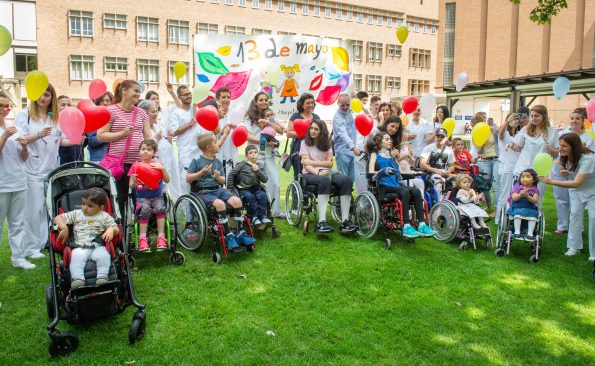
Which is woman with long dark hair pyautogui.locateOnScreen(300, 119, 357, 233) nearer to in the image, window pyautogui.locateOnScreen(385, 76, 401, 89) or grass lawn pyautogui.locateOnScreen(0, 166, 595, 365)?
grass lawn pyautogui.locateOnScreen(0, 166, 595, 365)

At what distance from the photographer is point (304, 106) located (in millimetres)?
6773

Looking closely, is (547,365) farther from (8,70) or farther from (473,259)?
(8,70)

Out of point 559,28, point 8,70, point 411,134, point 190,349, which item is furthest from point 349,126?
point 559,28

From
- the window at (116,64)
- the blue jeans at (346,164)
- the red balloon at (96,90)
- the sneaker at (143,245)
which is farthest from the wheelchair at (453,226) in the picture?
the window at (116,64)

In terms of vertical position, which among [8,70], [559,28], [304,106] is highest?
[559,28]

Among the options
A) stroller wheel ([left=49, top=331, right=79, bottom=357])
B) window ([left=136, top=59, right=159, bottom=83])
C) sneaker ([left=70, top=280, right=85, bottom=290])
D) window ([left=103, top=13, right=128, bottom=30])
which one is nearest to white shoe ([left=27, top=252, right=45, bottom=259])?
sneaker ([left=70, top=280, right=85, bottom=290])

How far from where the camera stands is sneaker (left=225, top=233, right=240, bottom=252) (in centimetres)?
507

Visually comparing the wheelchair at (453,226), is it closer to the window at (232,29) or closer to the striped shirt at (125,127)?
the striped shirt at (125,127)

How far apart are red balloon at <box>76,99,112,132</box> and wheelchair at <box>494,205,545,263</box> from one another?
467 centimetres

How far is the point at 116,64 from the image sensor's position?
1519 inches

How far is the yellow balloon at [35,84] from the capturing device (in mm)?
4633

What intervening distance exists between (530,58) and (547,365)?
5023 cm

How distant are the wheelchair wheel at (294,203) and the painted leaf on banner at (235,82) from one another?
217cm

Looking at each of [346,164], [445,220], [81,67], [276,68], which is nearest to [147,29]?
[81,67]
